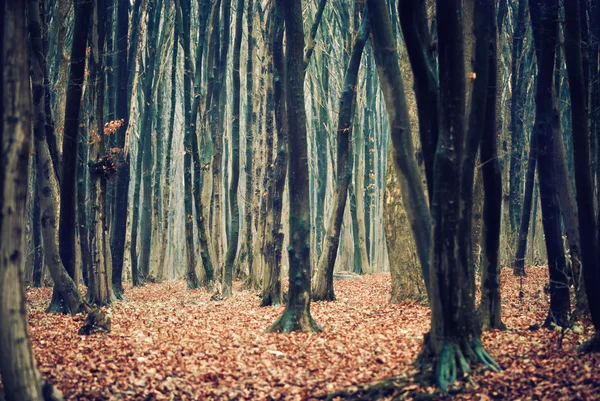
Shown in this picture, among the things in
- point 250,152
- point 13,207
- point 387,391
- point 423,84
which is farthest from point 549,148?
point 250,152

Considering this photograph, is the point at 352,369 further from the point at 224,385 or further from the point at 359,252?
the point at 359,252

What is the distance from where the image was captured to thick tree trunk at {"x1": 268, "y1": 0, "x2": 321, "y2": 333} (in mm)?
9867

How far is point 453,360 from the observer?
6.27 metres

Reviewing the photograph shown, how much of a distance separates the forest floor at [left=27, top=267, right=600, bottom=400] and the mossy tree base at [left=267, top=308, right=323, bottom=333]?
220 mm

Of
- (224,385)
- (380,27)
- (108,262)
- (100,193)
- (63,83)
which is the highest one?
(63,83)

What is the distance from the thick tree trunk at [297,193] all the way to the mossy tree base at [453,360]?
349cm

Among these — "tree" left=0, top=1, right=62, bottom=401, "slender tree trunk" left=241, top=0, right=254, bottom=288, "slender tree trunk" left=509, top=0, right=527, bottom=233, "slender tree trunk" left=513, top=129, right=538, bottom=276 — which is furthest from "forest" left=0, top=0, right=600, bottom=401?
"slender tree trunk" left=509, top=0, right=527, bottom=233

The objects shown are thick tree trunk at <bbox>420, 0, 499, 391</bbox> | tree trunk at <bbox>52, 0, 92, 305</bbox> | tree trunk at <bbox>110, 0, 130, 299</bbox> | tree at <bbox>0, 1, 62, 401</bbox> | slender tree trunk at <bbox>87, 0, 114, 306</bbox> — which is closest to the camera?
tree at <bbox>0, 1, 62, 401</bbox>

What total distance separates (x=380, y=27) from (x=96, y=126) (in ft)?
23.7

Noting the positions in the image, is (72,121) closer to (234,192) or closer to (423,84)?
(234,192)

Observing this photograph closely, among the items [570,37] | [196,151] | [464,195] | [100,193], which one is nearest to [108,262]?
[100,193]

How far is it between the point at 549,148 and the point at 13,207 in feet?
23.7

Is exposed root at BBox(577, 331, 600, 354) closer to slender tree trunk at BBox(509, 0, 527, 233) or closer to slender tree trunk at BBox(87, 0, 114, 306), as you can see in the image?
slender tree trunk at BBox(87, 0, 114, 306)

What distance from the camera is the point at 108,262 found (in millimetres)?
13445
